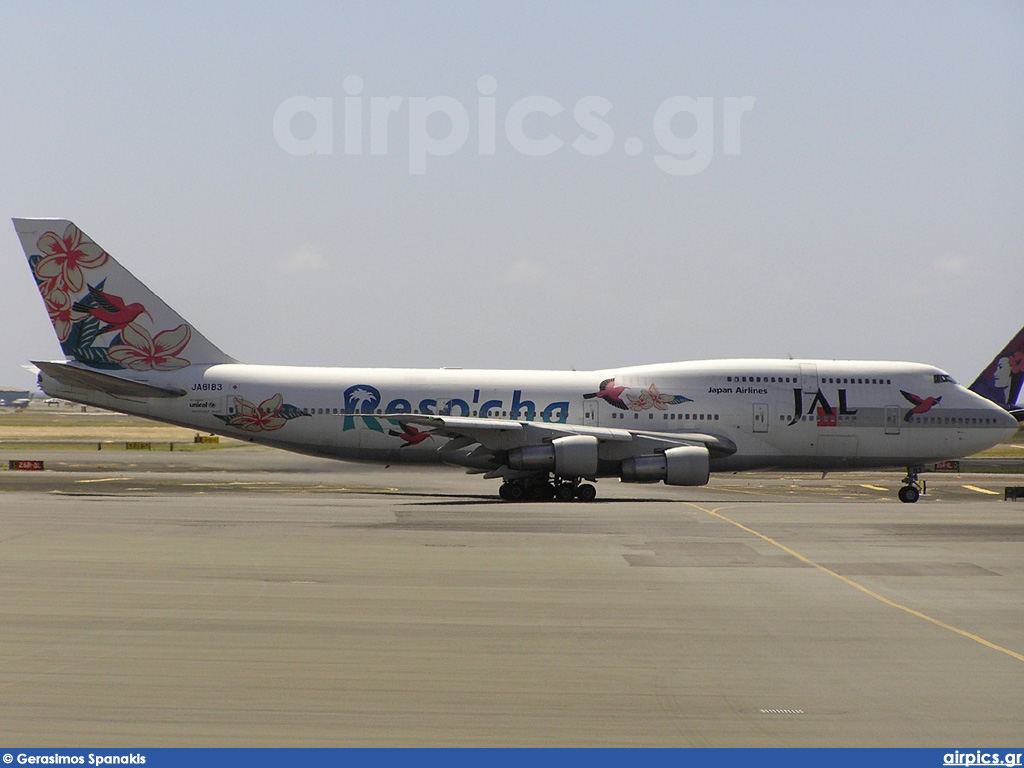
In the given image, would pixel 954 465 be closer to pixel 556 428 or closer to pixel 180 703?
pixel 556 428

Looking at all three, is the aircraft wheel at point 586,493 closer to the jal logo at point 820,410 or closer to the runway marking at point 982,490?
the jal logo at point 820,410

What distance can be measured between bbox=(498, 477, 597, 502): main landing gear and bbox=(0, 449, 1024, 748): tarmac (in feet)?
32.1

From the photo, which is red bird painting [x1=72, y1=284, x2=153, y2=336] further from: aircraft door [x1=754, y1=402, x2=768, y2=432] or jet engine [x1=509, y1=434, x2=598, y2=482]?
aircraft door [x1=754, y1=402, x2=768, y2=432]

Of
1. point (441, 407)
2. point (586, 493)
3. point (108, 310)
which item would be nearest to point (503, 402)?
point (441, 407)

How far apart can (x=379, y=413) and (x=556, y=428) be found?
647cm

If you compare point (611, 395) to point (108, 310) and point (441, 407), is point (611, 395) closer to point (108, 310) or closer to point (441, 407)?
point (441, 407)

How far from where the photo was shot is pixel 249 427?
3834cm

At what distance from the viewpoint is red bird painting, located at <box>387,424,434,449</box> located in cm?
3787

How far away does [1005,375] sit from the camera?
4606 cm

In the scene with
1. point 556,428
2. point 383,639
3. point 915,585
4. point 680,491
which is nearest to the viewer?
point 383,639

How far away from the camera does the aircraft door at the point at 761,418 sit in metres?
39.1

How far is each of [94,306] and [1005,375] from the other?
3781 cm

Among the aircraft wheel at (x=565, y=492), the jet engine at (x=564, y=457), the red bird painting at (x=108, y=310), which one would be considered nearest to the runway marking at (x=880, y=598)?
the jet engine at (x=564, y=457)
